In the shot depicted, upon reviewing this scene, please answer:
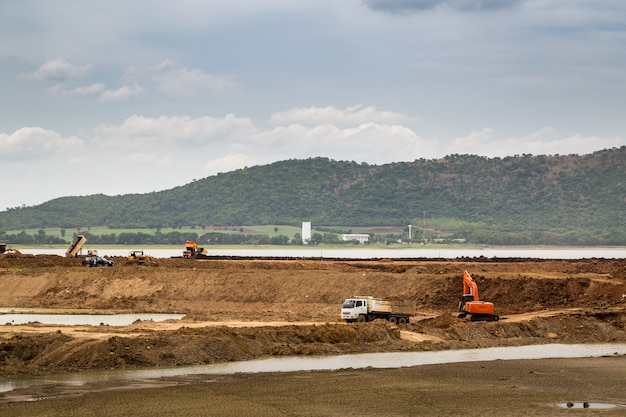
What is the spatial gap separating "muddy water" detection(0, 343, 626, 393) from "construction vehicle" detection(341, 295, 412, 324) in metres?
9.13

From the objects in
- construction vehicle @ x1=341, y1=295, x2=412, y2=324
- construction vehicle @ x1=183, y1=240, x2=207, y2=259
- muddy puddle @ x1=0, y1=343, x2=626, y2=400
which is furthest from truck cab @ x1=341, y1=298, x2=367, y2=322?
construction vehicle @ x1=183, y1=240, x2=207, y2=259

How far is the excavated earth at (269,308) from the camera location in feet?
140

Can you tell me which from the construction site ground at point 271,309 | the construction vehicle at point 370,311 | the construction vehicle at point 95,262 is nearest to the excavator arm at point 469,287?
the construction site ground at point 271,309

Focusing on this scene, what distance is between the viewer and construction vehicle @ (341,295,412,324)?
58.9 m

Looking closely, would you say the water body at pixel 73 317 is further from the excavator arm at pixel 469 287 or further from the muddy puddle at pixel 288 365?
the muddy puddle at pixel 288 365

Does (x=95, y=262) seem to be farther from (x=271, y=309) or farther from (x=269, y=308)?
(x=271, y=309)

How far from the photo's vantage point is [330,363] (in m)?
43.6

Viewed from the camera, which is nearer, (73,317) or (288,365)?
(288,365)

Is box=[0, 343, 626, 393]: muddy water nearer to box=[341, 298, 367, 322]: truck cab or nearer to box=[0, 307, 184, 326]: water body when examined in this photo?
box=[341, 298, 367, 322]: truck cab

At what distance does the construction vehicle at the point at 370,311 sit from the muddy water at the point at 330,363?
9.13m

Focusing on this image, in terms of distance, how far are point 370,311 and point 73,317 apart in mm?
20057

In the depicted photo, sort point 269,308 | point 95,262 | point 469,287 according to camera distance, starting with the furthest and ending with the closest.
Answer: point 95,262 < point 269,308 < point 469,287

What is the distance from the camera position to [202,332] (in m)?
47.3

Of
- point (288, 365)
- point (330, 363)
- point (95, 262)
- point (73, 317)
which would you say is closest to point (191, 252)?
point (95, 262)
